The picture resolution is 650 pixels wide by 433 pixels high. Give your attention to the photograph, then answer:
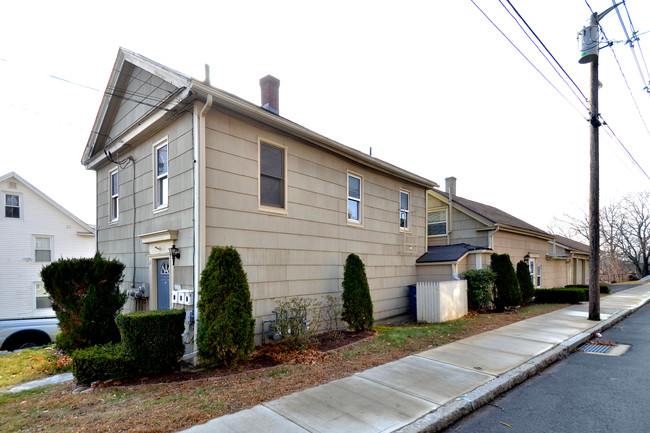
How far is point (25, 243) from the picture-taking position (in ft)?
59.5

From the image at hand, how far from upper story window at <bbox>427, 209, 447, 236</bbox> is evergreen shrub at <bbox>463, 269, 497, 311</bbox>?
480 centimetres

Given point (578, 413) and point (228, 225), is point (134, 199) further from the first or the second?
point (578, 413)

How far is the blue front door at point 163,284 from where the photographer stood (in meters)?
7.70

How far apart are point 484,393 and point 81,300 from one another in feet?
24.6

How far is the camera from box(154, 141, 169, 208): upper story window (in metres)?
7.85

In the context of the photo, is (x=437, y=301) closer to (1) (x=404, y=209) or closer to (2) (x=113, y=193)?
(1) (x=404, y=209)

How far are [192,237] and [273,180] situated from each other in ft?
7.45

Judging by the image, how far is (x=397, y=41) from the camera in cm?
821

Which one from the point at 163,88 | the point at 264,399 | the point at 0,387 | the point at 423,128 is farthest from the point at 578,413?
the point at 423,128

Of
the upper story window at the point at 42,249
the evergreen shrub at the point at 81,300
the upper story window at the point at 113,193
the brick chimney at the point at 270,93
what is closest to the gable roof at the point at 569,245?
the brick chimney at the point at 270,93

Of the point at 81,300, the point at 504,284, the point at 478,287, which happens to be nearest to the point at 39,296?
the point at 81,300

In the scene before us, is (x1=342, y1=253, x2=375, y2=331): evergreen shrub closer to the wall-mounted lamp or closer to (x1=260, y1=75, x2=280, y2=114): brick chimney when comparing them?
the wall-mounted lamp

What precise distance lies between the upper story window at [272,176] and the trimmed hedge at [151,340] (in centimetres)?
306

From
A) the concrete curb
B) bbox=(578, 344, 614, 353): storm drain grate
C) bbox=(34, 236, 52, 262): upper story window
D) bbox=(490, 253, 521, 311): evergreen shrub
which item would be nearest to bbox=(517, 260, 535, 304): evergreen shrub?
bbox=(490, 253, 521, 311): evergreen shrub
